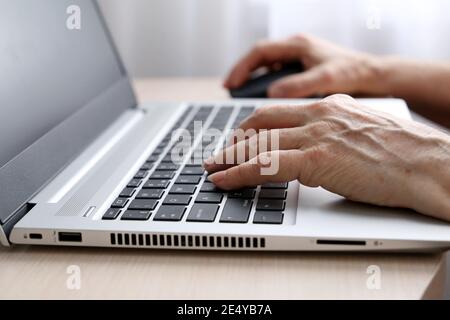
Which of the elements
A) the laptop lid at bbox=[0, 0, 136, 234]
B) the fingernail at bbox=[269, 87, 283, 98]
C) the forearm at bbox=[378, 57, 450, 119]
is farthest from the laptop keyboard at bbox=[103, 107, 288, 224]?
the forearm at bbox=[378, 57, 450, 119]

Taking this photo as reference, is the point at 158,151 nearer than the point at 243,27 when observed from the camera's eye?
Yes

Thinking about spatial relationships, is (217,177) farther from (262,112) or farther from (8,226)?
(8,226)

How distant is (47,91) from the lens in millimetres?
782

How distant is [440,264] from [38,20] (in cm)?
57

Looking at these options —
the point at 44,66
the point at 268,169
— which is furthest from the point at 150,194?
the point at 44,66

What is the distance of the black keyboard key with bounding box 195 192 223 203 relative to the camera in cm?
63

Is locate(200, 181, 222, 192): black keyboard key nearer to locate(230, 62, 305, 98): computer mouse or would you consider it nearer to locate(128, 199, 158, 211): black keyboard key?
locate(128, 199, 158, 211): black keyboard key

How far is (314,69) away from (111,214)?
1.91 ft

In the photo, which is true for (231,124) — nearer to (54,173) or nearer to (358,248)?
(54,173)

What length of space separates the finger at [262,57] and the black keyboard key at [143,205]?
56 centimetres

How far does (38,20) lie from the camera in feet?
2.65

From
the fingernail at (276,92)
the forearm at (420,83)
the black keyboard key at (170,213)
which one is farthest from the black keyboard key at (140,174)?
the forearm at (420,83)

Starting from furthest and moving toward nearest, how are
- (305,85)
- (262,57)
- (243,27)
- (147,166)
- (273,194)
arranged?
(243,27) < (262,57) < (305,85) < (147,166) < (273,194)

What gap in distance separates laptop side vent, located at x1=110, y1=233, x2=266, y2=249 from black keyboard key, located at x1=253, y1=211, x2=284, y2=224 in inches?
1.0
